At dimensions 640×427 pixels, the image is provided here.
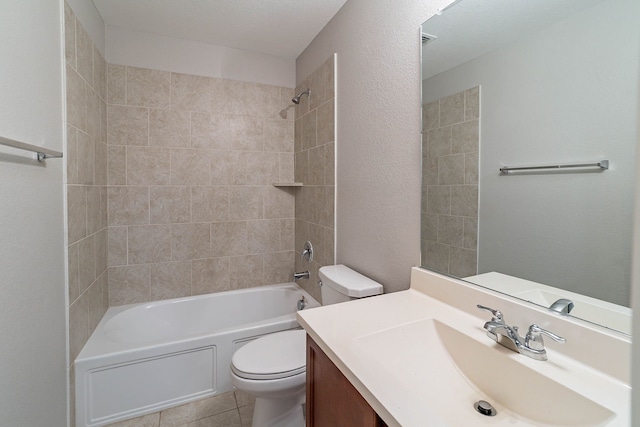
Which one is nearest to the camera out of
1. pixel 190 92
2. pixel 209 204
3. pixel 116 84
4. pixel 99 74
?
pixel 99 74

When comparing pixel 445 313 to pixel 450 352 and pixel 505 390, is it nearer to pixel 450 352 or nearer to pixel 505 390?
pixel 450 352

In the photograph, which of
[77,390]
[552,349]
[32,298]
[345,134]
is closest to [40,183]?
[32,298]

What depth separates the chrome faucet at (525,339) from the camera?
2.30 ft

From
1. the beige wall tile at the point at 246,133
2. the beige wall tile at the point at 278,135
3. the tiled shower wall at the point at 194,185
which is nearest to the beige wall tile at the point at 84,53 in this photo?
the tiled shower wall at the point at 194,185

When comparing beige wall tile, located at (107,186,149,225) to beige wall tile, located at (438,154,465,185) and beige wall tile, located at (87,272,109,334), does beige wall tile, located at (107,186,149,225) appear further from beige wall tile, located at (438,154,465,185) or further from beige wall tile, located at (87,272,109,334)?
beige wall tile, located at (438,154,465,185)

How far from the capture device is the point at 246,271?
250 centimetres

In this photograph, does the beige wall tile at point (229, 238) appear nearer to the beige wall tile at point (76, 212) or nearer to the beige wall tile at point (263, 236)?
the beige wall tile at point (263, 236)

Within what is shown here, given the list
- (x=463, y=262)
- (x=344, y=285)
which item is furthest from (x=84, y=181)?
(x=463, y=262)

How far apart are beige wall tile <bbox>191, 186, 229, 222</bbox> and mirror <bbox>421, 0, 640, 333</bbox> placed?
5.73 feet

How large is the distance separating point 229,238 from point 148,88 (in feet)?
4.28

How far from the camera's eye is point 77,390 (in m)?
1.46

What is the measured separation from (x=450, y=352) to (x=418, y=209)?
1.88ft

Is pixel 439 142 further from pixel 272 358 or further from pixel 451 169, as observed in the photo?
pixel 272 358

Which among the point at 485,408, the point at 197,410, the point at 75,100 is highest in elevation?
the point at 75,100
